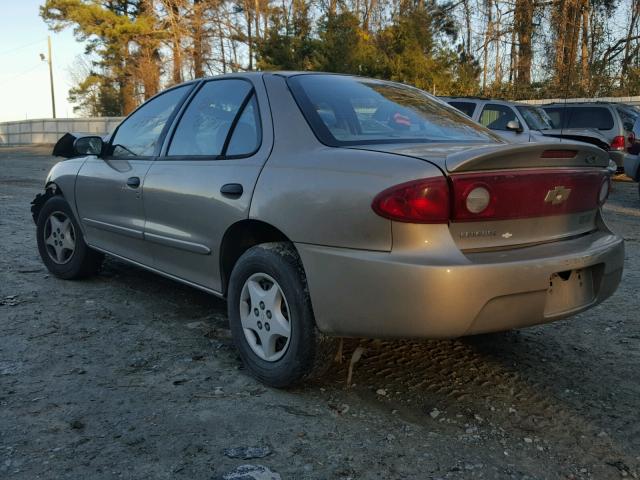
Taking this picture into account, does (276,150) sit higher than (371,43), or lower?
lower

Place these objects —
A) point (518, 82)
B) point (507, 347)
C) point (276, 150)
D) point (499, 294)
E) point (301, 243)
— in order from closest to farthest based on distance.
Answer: point (499, 294) → point (301, 243) → point (276, 150) → point (507, 347) → point (518, 82)

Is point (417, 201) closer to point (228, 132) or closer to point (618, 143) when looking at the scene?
point (228, 132)

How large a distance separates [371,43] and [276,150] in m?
25.8

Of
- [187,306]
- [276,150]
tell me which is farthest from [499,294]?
[187,306]

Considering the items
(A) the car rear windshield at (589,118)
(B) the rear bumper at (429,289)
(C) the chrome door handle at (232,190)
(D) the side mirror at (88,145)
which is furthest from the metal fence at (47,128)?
(B) the rear bumper at (429,289)

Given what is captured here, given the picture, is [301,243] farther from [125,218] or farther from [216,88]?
[125,218]

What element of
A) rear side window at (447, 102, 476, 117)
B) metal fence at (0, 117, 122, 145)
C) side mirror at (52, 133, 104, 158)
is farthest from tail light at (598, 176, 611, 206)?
metal fence at (0, 117, 122, 145)

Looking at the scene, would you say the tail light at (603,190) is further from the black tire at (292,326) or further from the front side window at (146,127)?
the front side window at (146,127)

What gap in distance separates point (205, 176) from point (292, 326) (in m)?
1.07

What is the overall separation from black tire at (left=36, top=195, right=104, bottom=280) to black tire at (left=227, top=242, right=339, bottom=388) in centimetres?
226

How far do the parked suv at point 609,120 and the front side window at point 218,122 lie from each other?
11.1 metres

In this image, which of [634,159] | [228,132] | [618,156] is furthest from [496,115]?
[228,132]

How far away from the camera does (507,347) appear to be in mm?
3725

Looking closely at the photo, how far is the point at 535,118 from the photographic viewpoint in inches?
491
